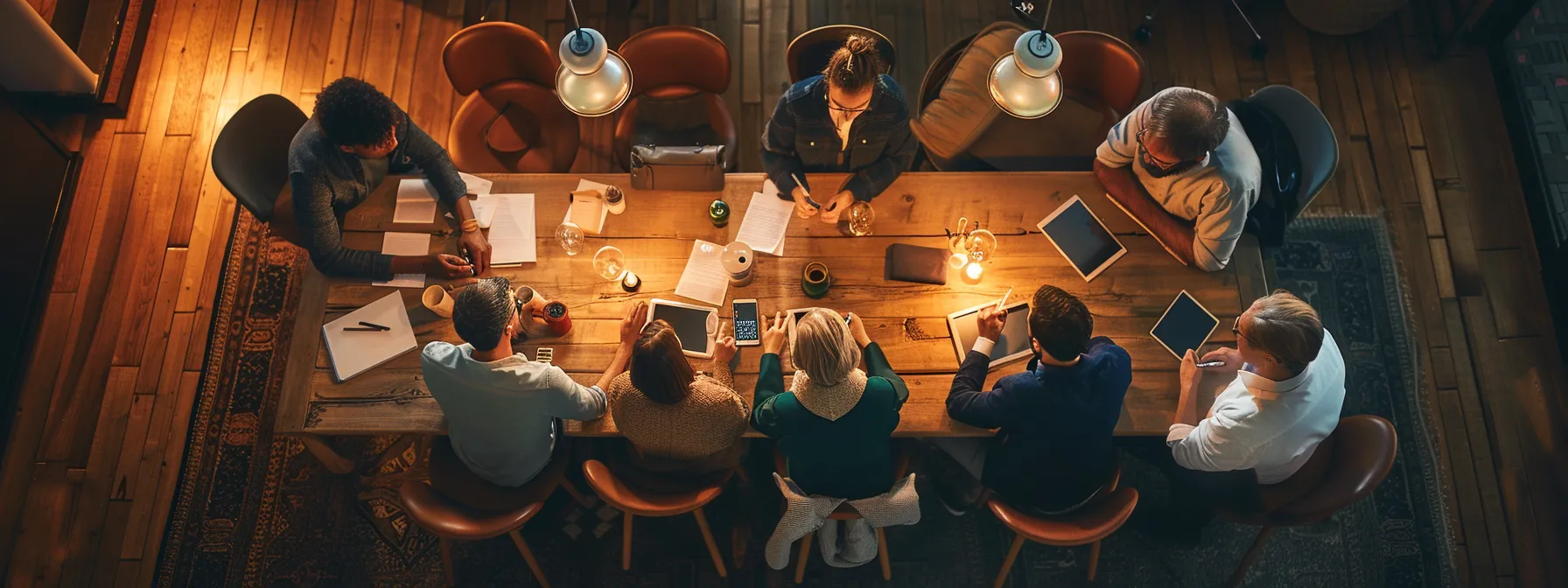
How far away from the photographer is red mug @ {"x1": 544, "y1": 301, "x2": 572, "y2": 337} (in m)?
2.85

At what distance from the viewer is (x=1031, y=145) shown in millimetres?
3592

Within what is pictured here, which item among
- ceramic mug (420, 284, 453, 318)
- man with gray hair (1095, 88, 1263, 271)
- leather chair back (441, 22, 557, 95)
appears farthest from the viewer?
leather chair back (441, 22, 557, 95)

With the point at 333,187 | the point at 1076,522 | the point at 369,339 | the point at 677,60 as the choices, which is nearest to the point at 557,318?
the point at 369,339

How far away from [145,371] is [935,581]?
3.76 meters

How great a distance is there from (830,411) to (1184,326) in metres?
1.39

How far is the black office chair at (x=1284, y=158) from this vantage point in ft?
10.1

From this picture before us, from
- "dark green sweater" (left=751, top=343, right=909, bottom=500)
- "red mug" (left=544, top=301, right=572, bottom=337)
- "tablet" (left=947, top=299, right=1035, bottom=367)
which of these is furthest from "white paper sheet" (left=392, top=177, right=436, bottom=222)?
"tablet" (left=947, top=299, right=1035, bottom=367)

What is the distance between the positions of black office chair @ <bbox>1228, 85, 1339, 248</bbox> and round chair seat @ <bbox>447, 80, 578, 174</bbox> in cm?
283

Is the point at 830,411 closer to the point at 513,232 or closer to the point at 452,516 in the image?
the point at 452,516

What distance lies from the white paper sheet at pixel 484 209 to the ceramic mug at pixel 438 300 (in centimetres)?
32

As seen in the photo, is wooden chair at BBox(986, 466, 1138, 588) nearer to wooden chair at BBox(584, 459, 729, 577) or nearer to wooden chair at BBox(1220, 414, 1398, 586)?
wooden chair at BBox(1220, 414, 1398, 586)

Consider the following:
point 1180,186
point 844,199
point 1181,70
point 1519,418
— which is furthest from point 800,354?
point 1519,418

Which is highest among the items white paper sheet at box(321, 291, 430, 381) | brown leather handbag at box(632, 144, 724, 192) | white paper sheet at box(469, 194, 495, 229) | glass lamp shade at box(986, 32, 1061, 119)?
glass lamp shade at box(986, 32, 1061, 119)

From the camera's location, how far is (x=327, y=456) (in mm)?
3355
